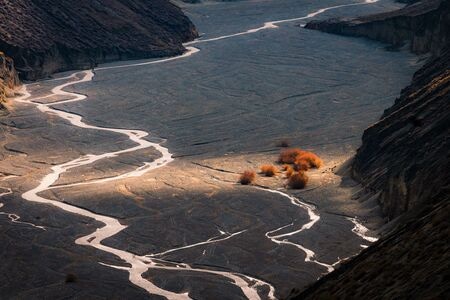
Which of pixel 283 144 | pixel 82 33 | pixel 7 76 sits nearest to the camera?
pixel 283 144

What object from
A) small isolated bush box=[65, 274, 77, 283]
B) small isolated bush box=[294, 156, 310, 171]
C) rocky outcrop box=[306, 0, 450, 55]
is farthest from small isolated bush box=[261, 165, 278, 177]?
rocky outcrop box=[306, 0, 450, 55]

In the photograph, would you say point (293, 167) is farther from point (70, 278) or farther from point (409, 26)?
point (409, 26)

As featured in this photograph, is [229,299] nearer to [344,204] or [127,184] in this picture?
[344,204]

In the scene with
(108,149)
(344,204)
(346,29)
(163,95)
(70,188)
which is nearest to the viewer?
(344,204)

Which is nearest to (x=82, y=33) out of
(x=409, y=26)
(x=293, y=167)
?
(x=409, y=26)

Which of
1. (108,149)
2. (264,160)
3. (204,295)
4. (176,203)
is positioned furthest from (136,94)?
(204,295)
